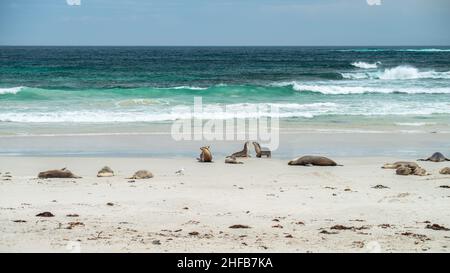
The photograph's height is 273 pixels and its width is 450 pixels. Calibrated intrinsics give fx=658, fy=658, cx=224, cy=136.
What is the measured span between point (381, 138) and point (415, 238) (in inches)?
388

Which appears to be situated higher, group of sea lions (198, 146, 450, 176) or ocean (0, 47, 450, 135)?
group of sea lions (198, 146, 450, 176)

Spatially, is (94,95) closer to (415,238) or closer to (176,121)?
(176,121)

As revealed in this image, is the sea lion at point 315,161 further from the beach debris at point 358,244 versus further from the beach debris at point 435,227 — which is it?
the beach debris at point 358,244

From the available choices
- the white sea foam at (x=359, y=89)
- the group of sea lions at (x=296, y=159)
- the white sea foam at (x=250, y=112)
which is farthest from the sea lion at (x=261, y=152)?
the white sea foam at (x=359, y=89)

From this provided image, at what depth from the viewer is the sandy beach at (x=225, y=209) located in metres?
6.85

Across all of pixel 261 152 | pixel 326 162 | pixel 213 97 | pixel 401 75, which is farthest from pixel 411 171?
pixel 401 75

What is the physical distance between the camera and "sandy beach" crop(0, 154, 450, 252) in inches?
270

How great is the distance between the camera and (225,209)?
28.2ft

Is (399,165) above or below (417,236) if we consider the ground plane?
below

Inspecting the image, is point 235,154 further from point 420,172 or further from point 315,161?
point 420,172

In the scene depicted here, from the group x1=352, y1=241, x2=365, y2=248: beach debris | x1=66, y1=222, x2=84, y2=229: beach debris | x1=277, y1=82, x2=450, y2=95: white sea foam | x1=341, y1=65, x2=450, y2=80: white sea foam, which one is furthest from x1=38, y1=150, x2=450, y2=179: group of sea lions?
x1=341, y1=65, x2=450, y2=80: white sea foam

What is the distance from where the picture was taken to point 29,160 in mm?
13070

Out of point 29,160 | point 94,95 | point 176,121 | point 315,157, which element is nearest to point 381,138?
point 315,157

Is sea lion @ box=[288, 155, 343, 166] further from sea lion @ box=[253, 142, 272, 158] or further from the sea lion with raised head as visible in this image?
the sea lion with raised head
